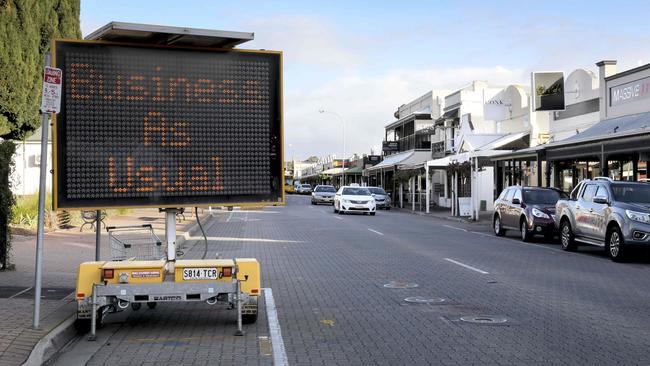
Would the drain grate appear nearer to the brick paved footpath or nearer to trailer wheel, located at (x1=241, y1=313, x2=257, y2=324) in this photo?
trailer wheel, located at (x1=241, y1=313, x2=257, y2=324)

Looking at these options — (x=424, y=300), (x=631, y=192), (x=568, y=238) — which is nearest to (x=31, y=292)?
(x=424, y=300)

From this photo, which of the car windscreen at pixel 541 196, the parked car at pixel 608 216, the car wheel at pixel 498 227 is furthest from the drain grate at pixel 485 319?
the car wheel at pixel 498 227

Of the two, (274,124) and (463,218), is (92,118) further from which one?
(463,218)

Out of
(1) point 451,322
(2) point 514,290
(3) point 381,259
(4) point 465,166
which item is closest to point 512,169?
(4) point 465,166

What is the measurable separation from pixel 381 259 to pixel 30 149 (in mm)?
31406

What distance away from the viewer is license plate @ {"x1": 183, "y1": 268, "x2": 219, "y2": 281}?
748 centimetres

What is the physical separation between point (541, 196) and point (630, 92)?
664 cm

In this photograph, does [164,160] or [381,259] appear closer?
[164,160]

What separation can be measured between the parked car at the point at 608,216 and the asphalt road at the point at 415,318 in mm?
536

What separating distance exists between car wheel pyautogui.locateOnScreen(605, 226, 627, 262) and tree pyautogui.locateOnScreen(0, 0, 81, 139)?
16.8m

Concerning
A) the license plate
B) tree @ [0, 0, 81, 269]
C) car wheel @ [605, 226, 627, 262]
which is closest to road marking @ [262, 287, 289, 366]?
the license plate

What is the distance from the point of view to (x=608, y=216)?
15.3 m

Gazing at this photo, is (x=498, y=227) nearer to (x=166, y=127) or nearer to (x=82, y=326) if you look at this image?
(x=166, y=127)

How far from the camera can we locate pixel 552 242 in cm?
2073
